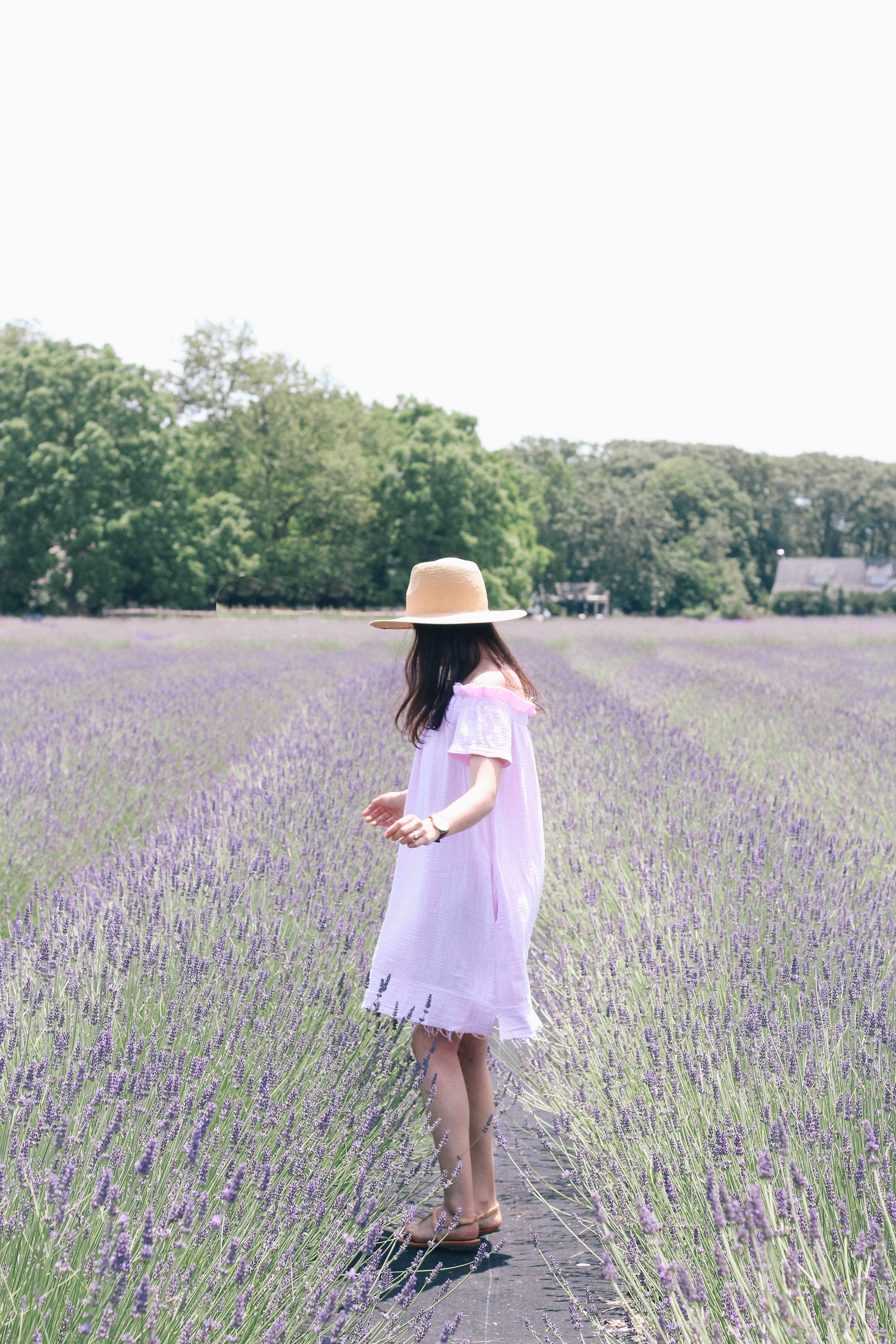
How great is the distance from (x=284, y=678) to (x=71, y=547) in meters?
27.1

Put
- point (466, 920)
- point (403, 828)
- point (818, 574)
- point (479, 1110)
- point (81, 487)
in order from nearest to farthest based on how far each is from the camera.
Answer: point (403, 828) < point (466, 920) < point (479, 1110) < point (81, 487) < point (818, 574)

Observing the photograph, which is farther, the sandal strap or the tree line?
the tree line

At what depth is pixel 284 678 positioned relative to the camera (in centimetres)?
1299

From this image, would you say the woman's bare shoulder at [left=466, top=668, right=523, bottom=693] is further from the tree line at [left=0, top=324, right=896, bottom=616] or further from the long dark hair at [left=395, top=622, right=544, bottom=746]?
the tree line at [left=0, top=324, right=896, bottom=616]

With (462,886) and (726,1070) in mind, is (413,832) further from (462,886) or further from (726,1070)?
(726,1070)

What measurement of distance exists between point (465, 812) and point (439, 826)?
9 cm

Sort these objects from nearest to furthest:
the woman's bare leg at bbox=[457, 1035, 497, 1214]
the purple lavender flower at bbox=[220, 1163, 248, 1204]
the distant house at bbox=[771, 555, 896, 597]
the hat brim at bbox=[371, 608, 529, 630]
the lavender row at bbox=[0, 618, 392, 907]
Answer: the purple lavender flower at bbox=[220, 1163, 248, 1204], the hat brim at bbox=[371, 608, 529, 630], the woman's bare leg at bbox=[457, 1035, 497, 1214], the lavender row at bbox=[0, 618, 392, 907], the distant house at bbox=[771, 555, 896, 597]

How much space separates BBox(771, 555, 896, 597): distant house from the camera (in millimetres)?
77188

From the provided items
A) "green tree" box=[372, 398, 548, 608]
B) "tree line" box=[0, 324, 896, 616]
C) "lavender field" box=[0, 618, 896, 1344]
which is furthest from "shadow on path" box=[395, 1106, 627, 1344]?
"green tree" box=[372, 398, 548, 608]

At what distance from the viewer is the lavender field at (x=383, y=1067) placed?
1533mm

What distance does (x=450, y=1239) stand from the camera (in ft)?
8.00

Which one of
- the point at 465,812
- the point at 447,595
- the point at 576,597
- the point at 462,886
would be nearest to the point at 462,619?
the point at 447,595

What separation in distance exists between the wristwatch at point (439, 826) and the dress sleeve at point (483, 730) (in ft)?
0.65

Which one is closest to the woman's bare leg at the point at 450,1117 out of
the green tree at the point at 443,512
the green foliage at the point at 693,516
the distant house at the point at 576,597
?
the green tree at the point at 443,512
